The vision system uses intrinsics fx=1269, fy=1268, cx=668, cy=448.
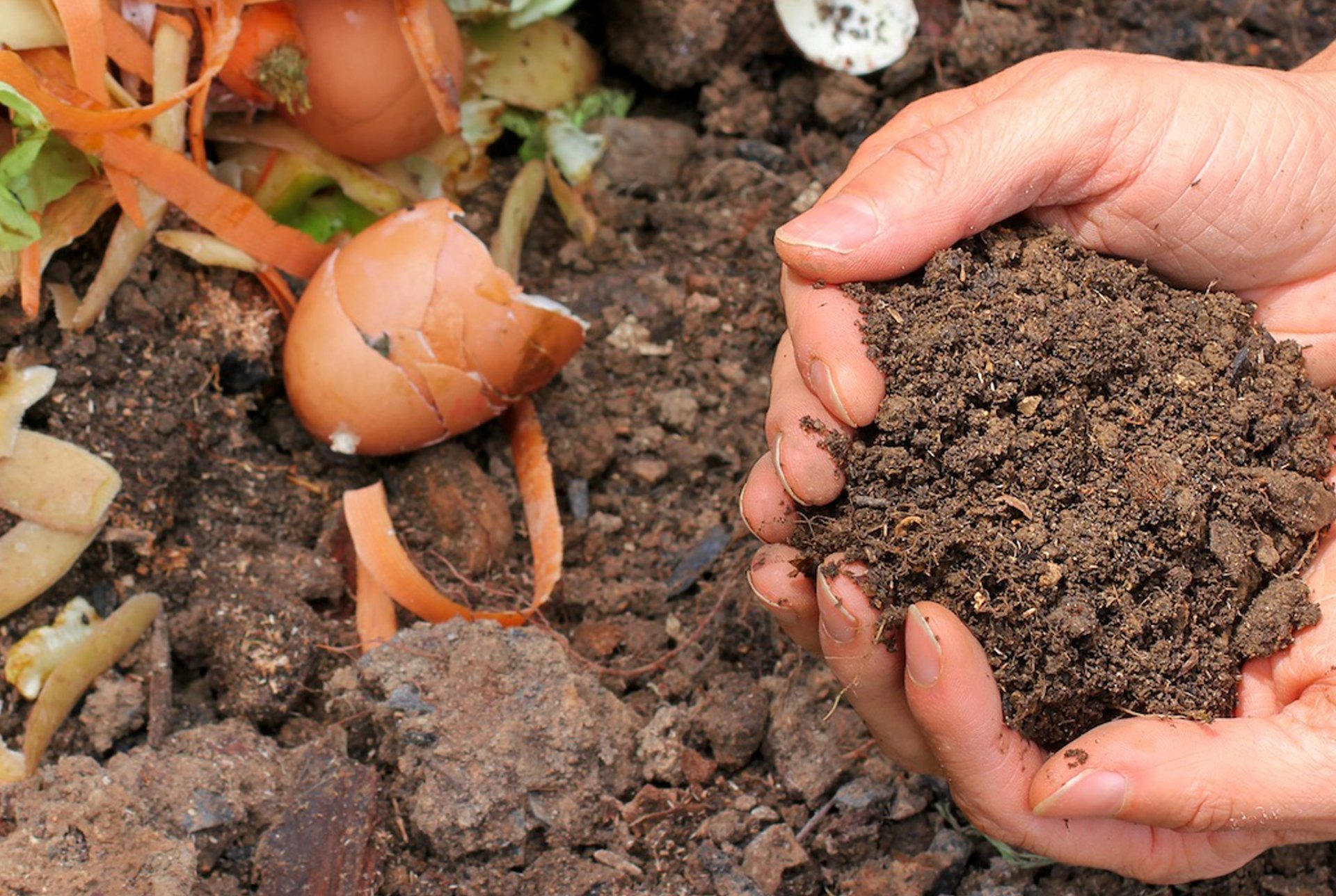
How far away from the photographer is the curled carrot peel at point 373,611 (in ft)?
6.84

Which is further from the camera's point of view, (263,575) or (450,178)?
(450,178)

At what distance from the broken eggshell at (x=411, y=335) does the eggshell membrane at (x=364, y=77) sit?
22 cm

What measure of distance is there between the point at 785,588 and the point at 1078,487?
15.7 inches

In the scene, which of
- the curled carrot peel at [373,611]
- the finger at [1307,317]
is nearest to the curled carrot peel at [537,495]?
the curled carrot peel at [373,611]

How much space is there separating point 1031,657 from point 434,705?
2.76ft

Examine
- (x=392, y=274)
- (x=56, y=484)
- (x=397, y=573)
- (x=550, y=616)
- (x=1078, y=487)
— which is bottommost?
(x=550, y=616)

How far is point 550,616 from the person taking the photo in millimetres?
2166

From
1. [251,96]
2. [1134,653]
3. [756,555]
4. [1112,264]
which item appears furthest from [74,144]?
[1134,653]

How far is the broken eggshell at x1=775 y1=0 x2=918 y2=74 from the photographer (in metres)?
2.66

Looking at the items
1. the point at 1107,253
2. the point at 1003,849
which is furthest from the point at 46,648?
the point at 1107,253

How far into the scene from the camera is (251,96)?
220cm

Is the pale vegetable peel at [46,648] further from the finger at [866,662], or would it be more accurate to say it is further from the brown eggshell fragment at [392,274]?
the finger at [866,662]

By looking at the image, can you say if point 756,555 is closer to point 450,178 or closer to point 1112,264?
point 1112,264

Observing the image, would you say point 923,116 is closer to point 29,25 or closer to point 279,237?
point 279,237
